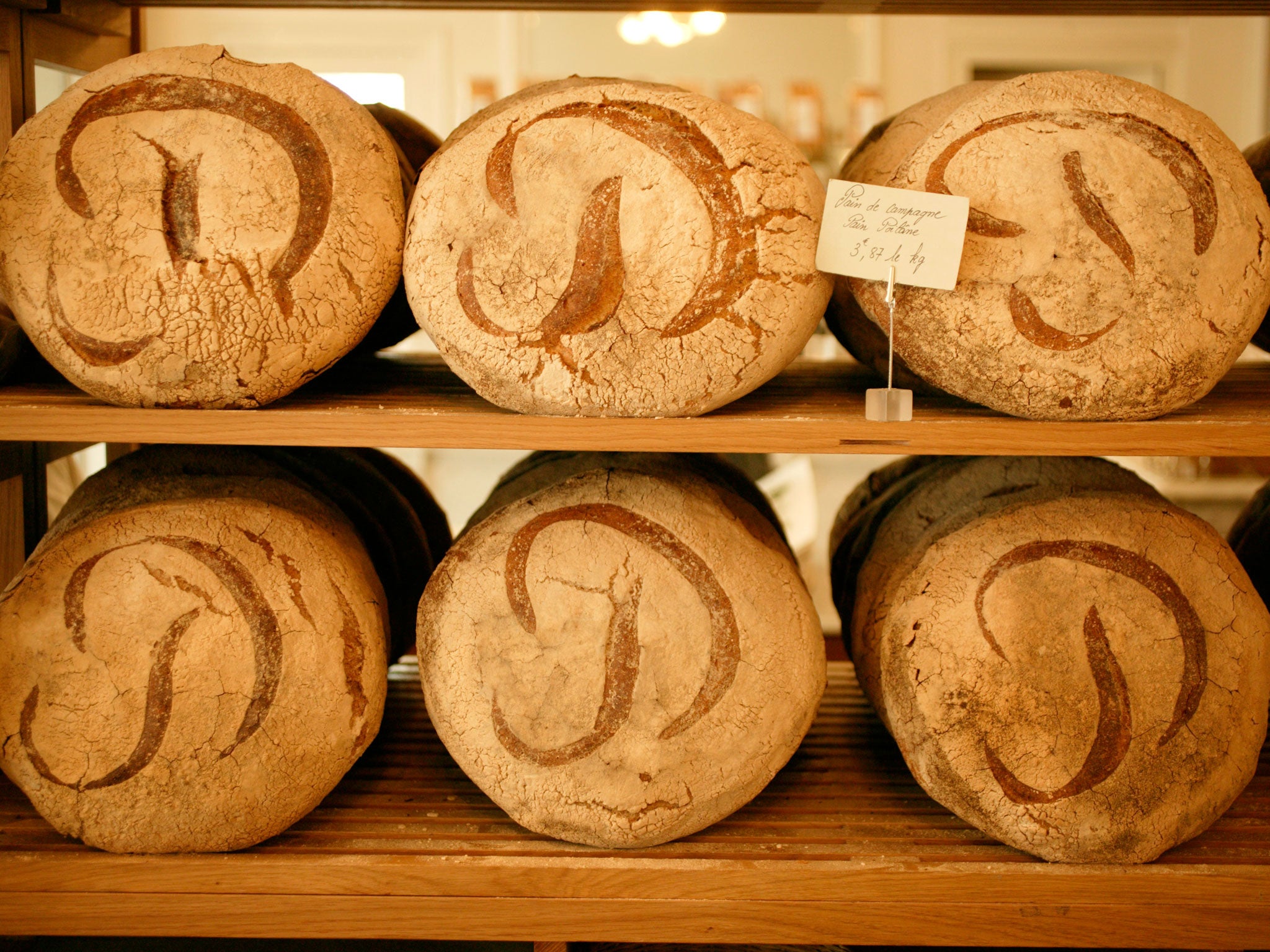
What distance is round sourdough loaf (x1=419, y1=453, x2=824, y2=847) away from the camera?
124 cm

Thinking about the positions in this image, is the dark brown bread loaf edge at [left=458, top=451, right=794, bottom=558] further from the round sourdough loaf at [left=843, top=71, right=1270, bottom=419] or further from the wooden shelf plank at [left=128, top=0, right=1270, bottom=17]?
the wooden shelf plank at [left=128, top=0, right=1270, bottom=17]

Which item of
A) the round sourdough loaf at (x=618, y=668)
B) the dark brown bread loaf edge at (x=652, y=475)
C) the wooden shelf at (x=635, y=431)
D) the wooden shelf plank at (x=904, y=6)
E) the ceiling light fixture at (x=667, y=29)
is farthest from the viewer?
the ceiling light fixture at (x=667, y=29)

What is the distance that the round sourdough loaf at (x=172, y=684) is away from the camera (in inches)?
47.6

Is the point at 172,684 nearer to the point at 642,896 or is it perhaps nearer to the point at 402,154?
the point at 642,896

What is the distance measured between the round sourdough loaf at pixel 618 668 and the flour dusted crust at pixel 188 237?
371mm

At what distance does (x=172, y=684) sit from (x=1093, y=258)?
1.20 m

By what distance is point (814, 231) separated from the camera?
1206 millimetres

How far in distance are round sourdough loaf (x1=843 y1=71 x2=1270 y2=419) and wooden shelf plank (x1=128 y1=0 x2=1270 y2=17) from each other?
432 mm

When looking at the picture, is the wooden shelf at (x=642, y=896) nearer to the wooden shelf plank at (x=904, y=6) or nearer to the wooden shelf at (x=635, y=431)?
the wooden shelf at (x=635, y=431)

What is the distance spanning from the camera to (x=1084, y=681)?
4.04 ft

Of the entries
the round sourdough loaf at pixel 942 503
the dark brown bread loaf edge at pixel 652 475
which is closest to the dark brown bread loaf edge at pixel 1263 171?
the round sourdough loaf at pixel 942 503

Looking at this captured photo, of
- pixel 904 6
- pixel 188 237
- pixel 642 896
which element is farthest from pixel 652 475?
pixel 904 6

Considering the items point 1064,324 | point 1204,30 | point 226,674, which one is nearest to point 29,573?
point 226,674

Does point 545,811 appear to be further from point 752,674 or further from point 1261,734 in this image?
point 1261,734
